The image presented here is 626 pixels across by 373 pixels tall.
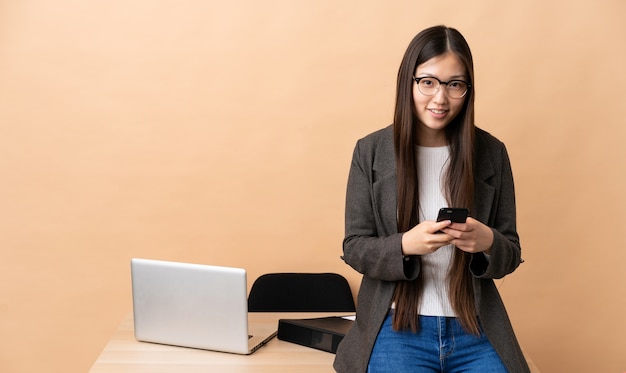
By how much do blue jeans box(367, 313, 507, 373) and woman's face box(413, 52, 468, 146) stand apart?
59 cm

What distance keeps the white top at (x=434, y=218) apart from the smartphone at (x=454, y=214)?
25cm

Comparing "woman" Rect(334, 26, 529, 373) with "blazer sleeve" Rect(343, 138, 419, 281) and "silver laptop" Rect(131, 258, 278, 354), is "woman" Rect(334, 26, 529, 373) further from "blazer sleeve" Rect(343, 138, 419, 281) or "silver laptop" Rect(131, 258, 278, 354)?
"silver laptop" Rect(131, 258, 278, 354)

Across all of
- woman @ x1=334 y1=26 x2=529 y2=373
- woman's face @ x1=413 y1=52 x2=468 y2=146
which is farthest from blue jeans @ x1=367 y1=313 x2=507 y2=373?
woman's face @ x1=413 y1=52 x2=468 y2=146

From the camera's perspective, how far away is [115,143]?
11.7ft

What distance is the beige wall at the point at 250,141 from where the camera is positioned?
351 cm

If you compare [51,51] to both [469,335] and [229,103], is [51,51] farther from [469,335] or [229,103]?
[469,335]

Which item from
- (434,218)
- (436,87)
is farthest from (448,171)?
(436,87)

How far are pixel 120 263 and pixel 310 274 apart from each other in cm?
95

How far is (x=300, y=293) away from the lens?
A: 132 inches

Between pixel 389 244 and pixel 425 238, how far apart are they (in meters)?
0.14

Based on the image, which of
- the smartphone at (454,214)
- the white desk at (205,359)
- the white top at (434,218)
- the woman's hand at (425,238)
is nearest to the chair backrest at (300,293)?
the white desk at (205,359)

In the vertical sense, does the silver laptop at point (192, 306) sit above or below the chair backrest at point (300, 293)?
above

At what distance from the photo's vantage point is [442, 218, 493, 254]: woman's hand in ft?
6.77

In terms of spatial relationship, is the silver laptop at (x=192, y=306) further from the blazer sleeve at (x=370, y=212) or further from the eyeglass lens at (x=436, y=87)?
the eyeglass lens at (x=436, y=87)
